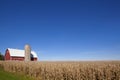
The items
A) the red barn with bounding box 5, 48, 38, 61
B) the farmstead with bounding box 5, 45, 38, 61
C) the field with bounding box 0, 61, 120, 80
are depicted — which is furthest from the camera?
the red barn with bounding box 5, 48, 38, 61

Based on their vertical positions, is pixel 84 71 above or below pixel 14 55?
below

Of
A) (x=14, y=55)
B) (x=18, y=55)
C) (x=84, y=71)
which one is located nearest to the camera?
(x=84, y=71)

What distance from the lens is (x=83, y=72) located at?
14.4 meters

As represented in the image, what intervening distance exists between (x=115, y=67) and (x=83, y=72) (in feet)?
9.44

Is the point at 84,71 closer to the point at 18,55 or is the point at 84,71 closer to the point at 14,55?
the point at 14,55

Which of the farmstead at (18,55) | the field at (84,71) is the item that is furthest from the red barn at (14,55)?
the field at (84,71)

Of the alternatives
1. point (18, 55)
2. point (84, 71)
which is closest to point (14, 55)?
point (18, 55)

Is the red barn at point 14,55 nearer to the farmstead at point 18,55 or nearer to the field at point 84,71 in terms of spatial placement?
the farmstead at point 18,55

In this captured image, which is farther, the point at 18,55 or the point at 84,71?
the point at 18,55

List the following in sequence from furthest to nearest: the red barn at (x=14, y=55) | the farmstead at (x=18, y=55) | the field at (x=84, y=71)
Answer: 1. the red barn at (x=14, y=55)
2. the farmstead at (x=18, y=55)
3. the field at (x=84, y=71)

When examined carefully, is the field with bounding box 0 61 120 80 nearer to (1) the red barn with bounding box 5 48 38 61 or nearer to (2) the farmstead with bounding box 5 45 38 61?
(2) the farmstead with bounding box 5 45 38 61

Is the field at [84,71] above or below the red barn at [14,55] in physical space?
below

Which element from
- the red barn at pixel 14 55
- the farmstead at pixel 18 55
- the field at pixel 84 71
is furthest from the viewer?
the red barn at pixel 14 55

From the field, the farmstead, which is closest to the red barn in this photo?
the farmstead
